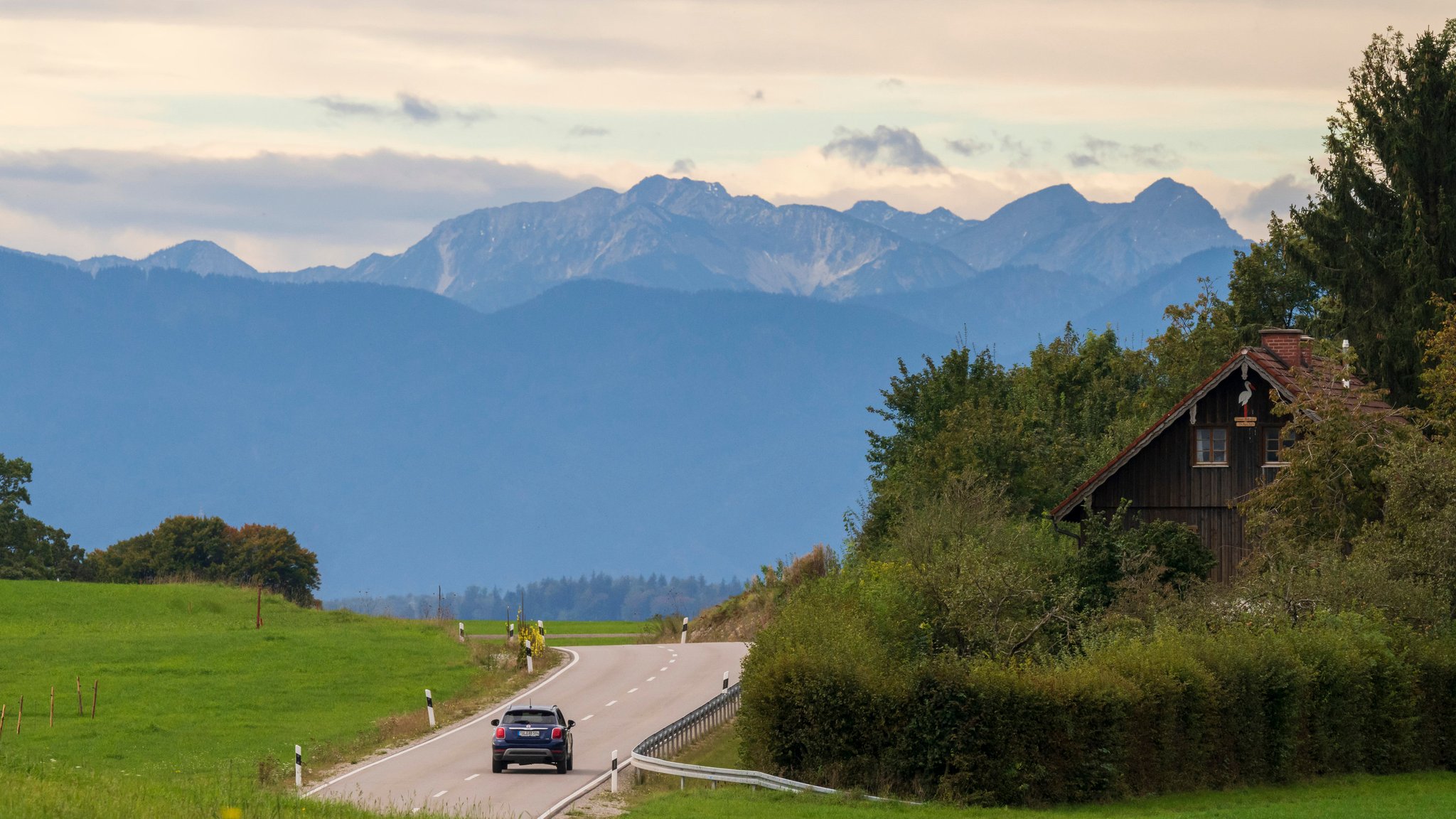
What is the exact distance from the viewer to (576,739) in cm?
4094

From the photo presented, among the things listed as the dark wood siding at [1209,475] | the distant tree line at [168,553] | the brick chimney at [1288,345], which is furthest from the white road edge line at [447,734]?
the distant tree line at [168,553]

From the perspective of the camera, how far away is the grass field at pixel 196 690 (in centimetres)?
2575

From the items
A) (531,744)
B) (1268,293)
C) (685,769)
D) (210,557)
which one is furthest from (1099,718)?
(210,557)

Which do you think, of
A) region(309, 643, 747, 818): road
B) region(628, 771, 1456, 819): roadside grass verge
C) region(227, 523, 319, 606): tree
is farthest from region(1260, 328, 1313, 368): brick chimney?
region(227, 523, 319, 606): tree

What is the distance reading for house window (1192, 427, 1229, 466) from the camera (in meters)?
49.8

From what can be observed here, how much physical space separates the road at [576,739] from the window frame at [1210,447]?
15.9 meters

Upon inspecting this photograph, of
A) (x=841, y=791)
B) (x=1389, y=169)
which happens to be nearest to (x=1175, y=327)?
(x=1389, y=169)

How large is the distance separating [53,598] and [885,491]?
126 feet

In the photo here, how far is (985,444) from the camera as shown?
6088 cm

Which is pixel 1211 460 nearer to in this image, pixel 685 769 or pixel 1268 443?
pixel 1268 443

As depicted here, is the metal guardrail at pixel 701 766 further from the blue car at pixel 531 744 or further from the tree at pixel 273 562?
the tree at pixel 273 562

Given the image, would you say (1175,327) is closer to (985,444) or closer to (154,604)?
(985,444)

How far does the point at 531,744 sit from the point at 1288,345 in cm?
2949

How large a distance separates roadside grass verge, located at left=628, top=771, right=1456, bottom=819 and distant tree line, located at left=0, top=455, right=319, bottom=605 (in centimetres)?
7450
